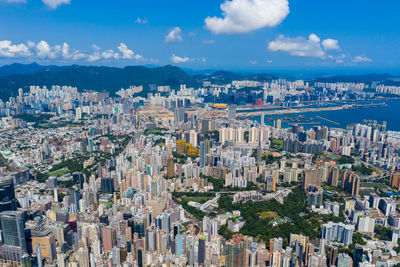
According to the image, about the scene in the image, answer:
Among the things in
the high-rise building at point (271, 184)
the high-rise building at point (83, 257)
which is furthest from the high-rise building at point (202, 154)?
the high-rise building at point (83, 257)

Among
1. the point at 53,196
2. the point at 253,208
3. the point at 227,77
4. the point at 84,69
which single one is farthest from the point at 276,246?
the point at 227,77

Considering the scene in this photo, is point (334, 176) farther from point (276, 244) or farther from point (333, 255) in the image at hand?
point (276, 244)

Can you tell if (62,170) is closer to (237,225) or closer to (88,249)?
(88,249)

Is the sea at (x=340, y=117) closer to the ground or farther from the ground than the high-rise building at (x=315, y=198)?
farther from the ground

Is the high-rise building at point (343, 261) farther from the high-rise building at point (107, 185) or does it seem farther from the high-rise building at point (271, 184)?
the high-rise building at point (107, 185)

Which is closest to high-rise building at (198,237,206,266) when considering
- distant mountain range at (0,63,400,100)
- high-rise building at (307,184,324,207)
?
high-rise building at (307,184,324,207)

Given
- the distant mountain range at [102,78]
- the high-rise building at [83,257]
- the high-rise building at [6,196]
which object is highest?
the distant mountain range at [102,78]

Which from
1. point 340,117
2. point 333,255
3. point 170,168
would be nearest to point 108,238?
point 170,168
